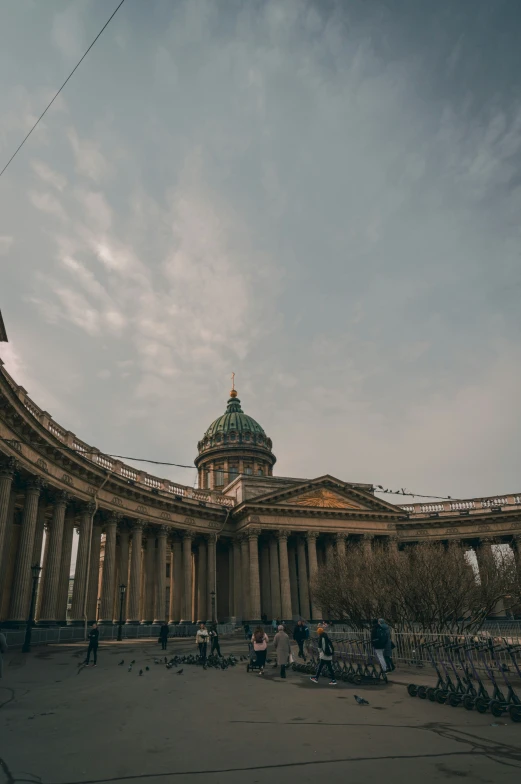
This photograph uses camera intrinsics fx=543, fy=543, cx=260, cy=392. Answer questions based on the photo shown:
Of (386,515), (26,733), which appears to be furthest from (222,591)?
(26,733)

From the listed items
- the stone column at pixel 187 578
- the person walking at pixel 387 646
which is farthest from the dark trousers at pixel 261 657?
the stone column at pixel 187 578

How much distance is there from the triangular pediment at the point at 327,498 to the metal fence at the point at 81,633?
12.4m

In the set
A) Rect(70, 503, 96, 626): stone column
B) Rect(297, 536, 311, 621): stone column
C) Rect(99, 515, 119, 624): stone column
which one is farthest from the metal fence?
Rect(297, 536, 311, 621): stone column

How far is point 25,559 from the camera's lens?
29234mm

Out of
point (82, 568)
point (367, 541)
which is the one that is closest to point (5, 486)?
point (82, 568)

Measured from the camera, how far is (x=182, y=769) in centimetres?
660

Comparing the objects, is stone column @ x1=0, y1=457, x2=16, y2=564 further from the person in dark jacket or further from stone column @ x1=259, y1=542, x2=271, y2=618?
stone column @ x1=259, y1=542, x2=271, y2=618

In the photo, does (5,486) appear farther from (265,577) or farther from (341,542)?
(341,542)

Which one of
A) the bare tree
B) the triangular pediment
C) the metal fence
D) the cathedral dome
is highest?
the cathedral dome

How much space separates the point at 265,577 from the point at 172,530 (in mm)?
11183

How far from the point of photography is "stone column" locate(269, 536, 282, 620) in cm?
5016

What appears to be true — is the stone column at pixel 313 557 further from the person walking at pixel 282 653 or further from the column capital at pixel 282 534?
the person walking at pixel 282 653

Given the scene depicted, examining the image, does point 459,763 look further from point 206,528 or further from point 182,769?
point 206,528

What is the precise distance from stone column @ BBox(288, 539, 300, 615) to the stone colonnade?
98 millimetres
